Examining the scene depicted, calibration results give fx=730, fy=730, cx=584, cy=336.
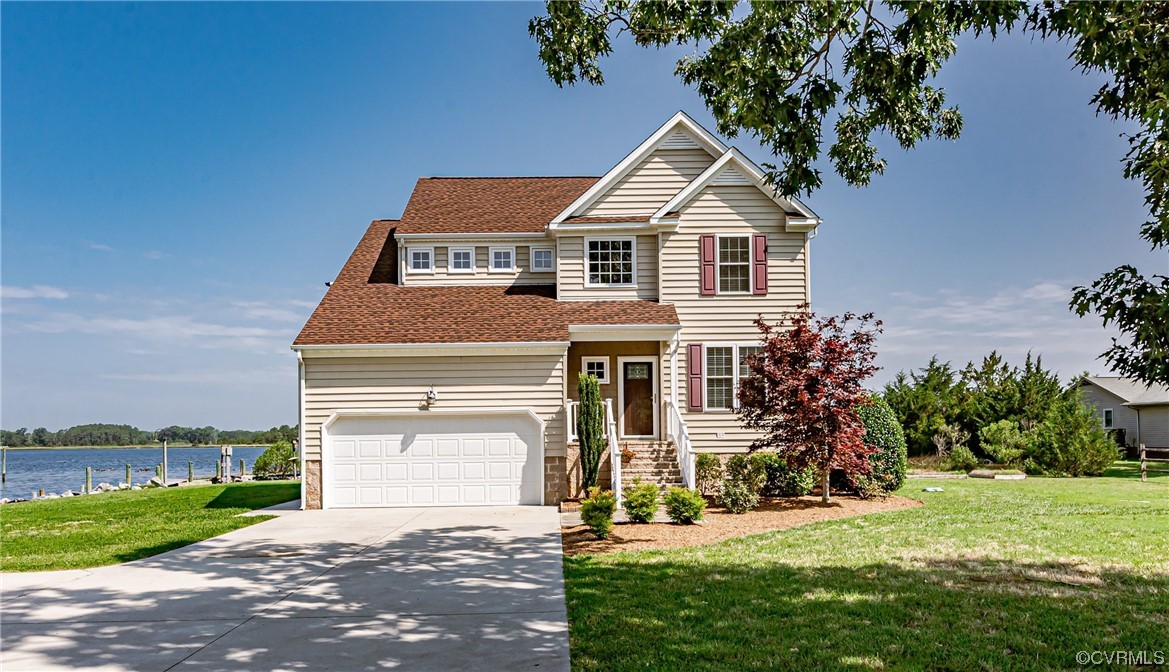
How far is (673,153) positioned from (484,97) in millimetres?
6086

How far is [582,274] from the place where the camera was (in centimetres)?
1912

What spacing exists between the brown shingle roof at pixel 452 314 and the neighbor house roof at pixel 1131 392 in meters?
29.5

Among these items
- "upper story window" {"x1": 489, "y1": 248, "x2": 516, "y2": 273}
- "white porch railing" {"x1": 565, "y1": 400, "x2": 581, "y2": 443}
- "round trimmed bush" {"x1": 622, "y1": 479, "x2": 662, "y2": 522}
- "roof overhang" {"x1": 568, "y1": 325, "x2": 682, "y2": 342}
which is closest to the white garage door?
"white porch railing" {"x1": 565, "y1": 400, "x2": 581, "y2": 443}

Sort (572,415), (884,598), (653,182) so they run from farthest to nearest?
(653,182) < (572,415) < (884,598)

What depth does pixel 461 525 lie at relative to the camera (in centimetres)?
1373

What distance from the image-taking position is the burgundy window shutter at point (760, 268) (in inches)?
735

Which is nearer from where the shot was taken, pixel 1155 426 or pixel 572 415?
pixel 572 415

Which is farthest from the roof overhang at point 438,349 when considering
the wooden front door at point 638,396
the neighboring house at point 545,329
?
the wooden front door at point 638,396

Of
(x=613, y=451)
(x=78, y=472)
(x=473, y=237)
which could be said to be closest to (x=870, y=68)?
(x=613, y=451)

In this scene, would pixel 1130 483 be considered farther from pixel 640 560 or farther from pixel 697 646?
pixel 697 646

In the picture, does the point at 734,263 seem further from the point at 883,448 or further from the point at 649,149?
the point at 883,448

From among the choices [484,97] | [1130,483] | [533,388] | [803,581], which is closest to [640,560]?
[803,581]

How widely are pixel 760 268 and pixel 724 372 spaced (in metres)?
2.82

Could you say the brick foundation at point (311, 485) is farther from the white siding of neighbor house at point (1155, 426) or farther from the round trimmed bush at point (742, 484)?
the white siding of neighbor house at point (1155, 426)
